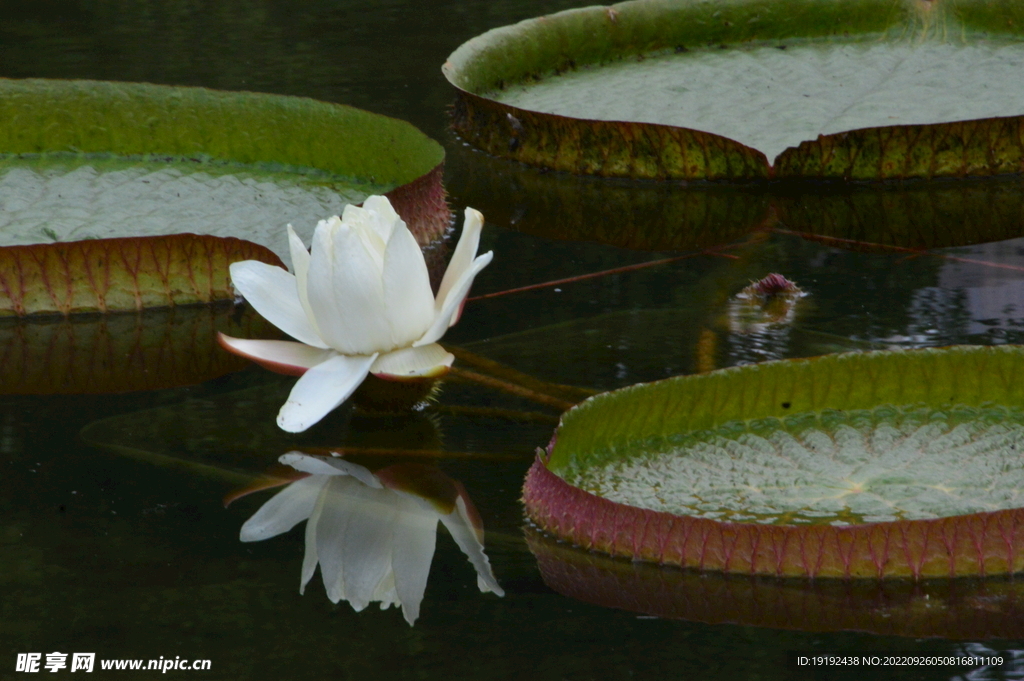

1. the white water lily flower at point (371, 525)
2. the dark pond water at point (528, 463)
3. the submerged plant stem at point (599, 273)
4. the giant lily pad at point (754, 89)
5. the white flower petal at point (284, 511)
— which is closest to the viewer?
the dark pond water at point (528, 463)

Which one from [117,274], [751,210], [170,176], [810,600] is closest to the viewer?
[810,600]

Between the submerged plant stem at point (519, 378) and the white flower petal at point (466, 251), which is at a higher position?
the white flower petal at point (466, 251)

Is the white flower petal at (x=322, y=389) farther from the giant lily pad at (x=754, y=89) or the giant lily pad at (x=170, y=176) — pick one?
the giant lily pad at (x=754, y=89)

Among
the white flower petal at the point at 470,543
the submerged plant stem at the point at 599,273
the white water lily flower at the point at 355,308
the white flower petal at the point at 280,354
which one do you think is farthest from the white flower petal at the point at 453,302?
the submerged plant stem at the point at 599,273

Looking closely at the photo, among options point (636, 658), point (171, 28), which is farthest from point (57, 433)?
point (171, 28)

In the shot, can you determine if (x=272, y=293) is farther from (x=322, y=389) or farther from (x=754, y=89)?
(x=754, y=89)

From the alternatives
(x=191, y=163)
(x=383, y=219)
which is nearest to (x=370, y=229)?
(x=383, y=219)

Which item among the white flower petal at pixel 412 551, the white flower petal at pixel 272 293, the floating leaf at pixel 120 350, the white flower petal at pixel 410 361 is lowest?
the floating leaf at pixel 120 350

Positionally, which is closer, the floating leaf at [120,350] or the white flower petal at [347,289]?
the white flower petal at [347,289]

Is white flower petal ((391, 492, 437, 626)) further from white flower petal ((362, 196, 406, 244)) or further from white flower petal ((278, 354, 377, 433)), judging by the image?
white flower petal ((362, 196, 406, 244))
